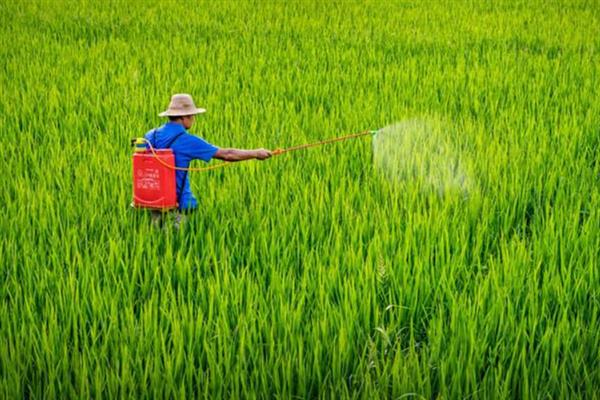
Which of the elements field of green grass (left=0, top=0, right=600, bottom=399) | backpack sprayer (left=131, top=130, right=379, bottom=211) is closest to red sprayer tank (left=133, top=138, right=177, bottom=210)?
backpack sprayer (left=131, top=130, right=379, bottom=211)

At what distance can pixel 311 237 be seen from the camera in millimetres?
2549

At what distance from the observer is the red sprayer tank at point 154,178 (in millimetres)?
2486

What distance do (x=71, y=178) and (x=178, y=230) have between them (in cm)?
93

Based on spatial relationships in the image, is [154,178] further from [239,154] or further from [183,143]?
[239,154]

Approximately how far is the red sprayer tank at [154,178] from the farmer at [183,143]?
0.25ft

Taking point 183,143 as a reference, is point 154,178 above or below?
below

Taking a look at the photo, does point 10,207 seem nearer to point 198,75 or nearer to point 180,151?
point 180,151

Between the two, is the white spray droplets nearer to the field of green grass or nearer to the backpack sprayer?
the field of green grass

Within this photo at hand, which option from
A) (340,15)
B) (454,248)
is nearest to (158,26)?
(340,15)

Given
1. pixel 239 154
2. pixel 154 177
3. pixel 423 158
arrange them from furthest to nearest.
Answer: pixel 423 158 → pixel 239 154 → pixel 154 177

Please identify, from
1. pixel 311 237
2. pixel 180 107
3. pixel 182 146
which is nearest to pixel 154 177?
pixel 182 146

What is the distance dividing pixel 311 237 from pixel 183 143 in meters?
0.56

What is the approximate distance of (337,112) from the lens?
432cm

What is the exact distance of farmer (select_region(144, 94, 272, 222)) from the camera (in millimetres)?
2562
